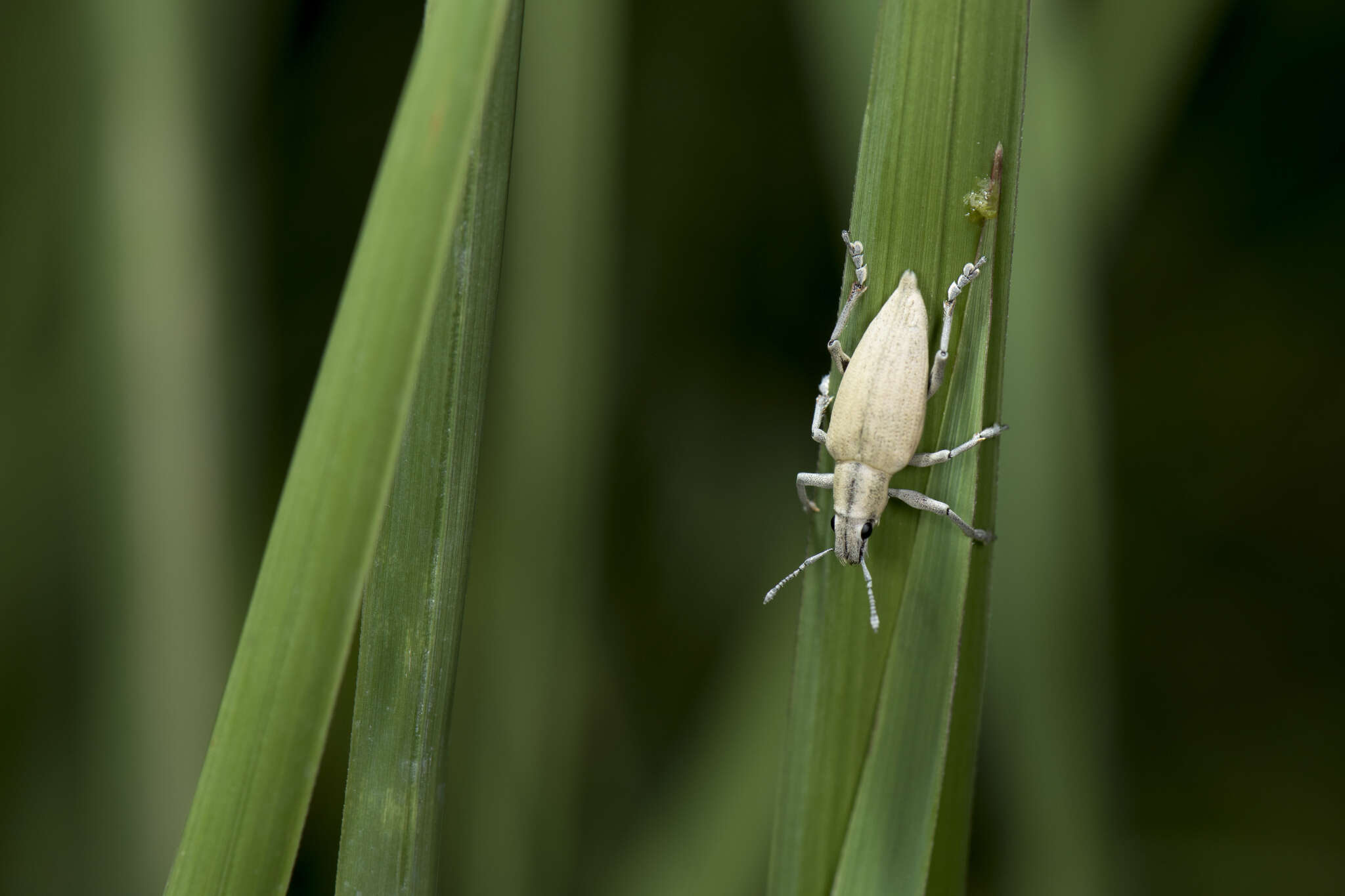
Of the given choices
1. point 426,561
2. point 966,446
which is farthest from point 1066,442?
point 426,561

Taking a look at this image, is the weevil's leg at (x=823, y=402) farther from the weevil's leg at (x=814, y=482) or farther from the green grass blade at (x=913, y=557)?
the green grass blade at (x=913, y=557)

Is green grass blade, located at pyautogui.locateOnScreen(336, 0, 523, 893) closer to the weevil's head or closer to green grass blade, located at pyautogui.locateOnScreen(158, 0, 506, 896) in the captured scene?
green grass blade, located at pyautogui.locateOnScreen(158, 0, 506, 896)

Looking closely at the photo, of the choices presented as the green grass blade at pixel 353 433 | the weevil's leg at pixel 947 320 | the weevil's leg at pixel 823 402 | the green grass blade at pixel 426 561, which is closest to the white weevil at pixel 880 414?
the weevil's leg at pixel 947 320

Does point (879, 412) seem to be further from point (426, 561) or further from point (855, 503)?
point (426, 561)

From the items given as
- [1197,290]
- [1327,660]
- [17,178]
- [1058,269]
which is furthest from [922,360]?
[17,178]

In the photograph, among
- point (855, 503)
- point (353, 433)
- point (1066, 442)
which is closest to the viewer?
point (353, 433)

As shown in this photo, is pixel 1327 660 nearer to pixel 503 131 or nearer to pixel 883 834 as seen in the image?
pixel 883 834
